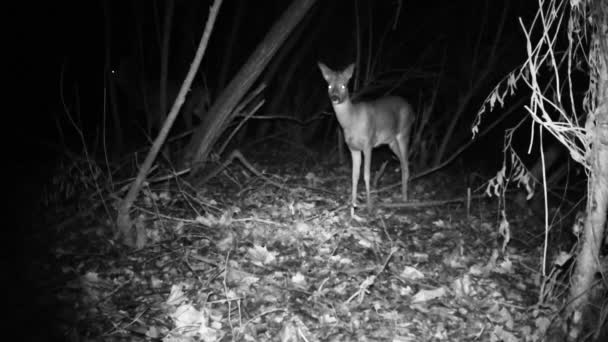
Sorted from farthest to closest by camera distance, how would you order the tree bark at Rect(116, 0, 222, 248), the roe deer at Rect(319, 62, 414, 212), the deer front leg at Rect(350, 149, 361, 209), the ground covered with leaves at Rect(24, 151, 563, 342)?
1. the roe deer at Rect(319, 62, 414, 212)
2. the deer front leg at Rect(350, 149, 361, 209)
3. the tree bark at Rect(116, 0, 222, 248)
4. the ground covered with leaves at Rect(24, 151, 563, 342)

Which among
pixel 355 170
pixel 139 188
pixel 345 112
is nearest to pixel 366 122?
pixel 345 112

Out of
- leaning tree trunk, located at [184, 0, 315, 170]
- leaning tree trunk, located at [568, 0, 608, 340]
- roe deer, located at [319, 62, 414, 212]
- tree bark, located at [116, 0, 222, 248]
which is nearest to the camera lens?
leaning tree trunk, located at [568, 0, 608, 340]

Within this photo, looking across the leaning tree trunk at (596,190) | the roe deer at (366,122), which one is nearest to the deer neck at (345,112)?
the roe deer at (366,122)

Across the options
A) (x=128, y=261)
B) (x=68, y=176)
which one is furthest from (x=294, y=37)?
(x=128, y=261)

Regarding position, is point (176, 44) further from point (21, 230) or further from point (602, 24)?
point (602, 24)

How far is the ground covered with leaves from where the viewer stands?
10.3ft

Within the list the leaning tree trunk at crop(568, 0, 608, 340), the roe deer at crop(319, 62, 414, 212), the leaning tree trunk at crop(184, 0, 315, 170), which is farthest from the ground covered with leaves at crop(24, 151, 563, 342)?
the roe deer at crop(319, 62, 414, 212)

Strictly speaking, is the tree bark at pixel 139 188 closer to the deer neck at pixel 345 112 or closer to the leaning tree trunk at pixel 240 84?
the leaning tree trunk at pixel 240 84

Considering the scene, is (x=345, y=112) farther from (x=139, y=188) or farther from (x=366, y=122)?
(x=139, y=188)

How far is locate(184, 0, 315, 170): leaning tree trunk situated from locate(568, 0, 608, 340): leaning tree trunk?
276 cm

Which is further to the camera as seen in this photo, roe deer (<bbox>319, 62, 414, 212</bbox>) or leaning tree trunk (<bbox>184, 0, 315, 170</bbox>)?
roe deer (<bbox>319, 62, 414, 212</bbox>)

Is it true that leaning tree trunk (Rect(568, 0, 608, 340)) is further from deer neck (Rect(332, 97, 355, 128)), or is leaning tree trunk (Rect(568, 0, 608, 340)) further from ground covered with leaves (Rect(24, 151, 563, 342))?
deer neck (Rect(332, 97, 355, 128))

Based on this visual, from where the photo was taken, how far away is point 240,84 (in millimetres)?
4953

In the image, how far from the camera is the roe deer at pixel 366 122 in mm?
5754
